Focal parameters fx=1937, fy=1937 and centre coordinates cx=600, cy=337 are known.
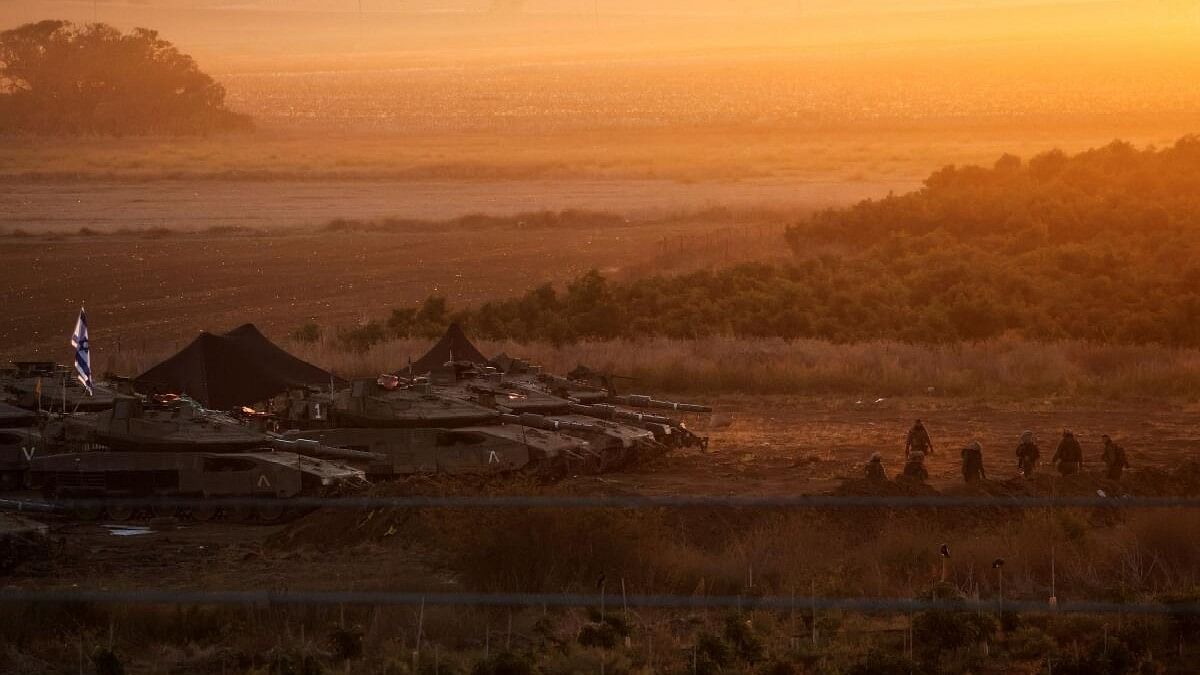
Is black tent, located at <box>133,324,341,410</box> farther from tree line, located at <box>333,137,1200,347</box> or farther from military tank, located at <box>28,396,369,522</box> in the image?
tree line, located at <box>333,137,1200,347</box>

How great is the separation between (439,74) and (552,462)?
6110 inches

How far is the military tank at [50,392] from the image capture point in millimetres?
28344

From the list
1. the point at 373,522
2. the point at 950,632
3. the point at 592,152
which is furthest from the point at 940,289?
the point at 592,152

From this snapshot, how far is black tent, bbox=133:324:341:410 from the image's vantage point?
95.0ft

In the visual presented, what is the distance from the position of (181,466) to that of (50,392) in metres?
5.44

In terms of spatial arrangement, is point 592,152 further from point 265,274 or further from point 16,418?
point 16,418

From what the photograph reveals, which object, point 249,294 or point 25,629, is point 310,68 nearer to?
point 249,294

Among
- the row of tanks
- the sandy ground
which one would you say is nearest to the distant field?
the sandy ground

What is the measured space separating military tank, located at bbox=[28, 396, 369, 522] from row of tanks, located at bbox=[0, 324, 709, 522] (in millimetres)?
18

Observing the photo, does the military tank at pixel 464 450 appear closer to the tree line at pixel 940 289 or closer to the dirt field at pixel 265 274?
the tree line at pixel 940 289

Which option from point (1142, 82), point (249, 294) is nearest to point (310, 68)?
point (1142, 82)

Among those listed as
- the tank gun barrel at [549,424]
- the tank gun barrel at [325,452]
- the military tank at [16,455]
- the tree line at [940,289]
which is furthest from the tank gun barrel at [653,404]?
the tree line at [940,289]

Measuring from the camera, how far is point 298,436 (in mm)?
26844

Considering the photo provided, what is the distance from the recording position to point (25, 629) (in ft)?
56.5
